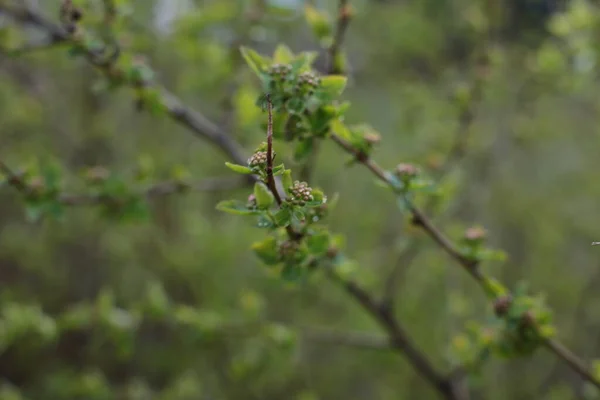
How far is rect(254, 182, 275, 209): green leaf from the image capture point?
772 millimetres

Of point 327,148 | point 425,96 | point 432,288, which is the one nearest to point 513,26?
point 425,96

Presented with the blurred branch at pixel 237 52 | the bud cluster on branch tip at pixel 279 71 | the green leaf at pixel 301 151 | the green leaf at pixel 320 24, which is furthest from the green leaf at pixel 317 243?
the blurred branch at pixel 237 52

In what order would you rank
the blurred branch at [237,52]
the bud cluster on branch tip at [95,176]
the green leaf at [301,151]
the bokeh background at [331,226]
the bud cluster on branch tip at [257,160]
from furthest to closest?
the bokeh background at [331,226], the blurred branch at [237,52], the bud cluster on branch tip at [95,176], the green leaf at [301,151], the bud cluster on branch tip at [257,160]

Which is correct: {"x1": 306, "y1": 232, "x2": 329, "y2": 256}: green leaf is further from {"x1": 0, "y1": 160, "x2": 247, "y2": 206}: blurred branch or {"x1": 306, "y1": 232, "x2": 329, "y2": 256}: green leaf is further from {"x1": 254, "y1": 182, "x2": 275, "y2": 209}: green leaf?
{"x1": 0, "y1": 160, "x2": 247, "y2": 206}: blurred branch

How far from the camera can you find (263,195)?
777 mm

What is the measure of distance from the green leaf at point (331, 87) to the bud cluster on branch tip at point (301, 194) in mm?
211

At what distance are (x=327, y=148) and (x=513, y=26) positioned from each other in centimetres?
117

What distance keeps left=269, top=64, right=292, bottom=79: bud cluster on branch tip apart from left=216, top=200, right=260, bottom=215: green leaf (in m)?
0.20

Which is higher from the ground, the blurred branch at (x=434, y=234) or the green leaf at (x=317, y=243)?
the blurred branch at (x=434, y=234)

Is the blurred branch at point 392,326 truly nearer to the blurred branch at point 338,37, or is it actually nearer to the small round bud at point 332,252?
the small round bud at point 332,252

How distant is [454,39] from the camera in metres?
3.70

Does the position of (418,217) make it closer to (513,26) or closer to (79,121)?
(513,26)

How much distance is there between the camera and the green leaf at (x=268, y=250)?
90 cm

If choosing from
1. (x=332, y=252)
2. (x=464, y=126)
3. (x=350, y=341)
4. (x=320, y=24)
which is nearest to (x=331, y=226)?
(x=464, y=126)
